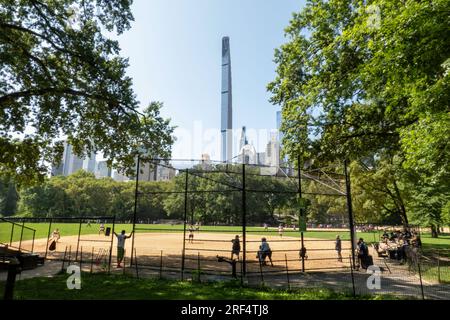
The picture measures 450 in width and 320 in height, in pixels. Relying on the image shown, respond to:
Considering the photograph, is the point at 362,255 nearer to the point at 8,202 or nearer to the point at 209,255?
the point at 209,255

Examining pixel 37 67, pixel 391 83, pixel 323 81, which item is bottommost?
pixel 391 83

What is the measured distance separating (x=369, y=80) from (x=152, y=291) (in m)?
10.5

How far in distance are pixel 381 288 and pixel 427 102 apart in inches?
271

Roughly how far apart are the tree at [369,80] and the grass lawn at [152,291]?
19.8 ft

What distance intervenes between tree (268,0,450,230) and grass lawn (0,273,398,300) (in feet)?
19.8

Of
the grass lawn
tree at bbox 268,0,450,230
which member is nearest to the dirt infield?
the grass lawn

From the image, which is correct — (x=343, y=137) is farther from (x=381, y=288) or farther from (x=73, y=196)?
(x=73, y=196)

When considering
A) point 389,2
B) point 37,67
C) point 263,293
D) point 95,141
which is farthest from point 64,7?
point 263,293

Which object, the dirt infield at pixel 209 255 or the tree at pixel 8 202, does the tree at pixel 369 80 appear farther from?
the tree at pixel 8 202

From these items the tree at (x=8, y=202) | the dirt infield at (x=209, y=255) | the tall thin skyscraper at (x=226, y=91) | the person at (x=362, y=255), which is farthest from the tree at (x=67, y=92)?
the tall thin skyscraper at (x=226, y=91)

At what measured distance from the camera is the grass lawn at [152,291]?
9.20m

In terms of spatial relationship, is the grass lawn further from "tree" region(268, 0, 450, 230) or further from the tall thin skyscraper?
the tall thin skyscraper

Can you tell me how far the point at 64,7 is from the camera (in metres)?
18.1
